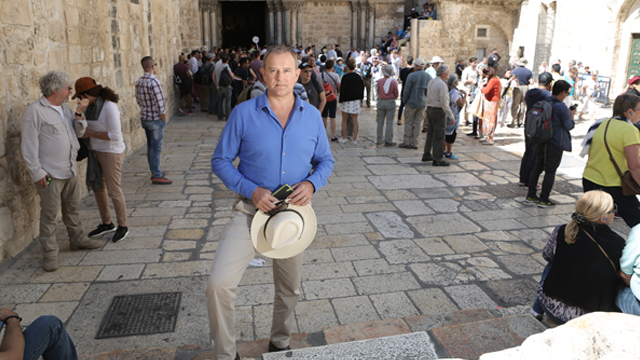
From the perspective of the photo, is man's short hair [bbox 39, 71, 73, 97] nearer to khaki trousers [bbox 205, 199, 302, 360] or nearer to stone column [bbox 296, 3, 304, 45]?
khaki trousers [bbox 205, 199, 302, 360]

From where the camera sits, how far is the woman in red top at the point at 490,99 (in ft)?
31.4

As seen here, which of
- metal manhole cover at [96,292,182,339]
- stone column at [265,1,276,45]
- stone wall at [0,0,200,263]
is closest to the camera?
metal manhole cover at [96,292,182,339]

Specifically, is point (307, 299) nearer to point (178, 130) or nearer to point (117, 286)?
point (117, 286)

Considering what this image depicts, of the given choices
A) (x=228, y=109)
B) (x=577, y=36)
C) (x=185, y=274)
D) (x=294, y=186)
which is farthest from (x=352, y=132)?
(x=577, y=36)

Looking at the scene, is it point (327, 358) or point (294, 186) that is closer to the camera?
point (327, 358)

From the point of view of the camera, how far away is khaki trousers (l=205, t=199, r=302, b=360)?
2326 mm

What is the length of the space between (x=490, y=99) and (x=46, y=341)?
911cm

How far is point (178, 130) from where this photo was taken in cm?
1131

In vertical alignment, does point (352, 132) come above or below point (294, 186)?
below

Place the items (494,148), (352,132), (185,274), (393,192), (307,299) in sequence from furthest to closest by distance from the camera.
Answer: (352,132) < (494,148) < (393,192) < (185,274) < (307,299)

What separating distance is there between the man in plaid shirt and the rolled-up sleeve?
8.63 feet

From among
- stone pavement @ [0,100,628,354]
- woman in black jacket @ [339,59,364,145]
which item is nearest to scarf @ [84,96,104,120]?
stone pavement @ [0,100,628,354]

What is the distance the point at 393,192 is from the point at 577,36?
1457 centimetres

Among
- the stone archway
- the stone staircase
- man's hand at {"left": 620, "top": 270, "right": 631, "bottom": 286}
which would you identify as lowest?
the stone staircase
